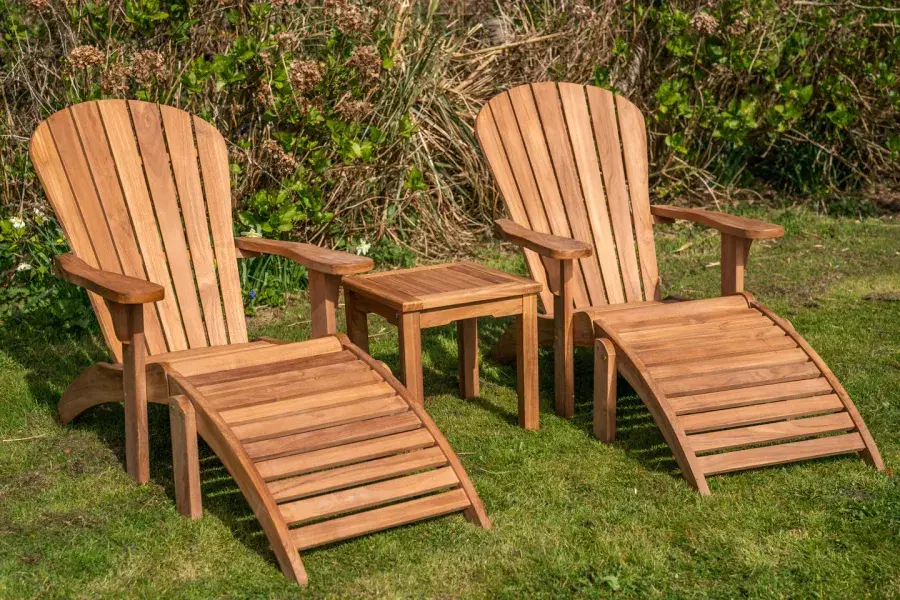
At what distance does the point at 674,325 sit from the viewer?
3.52m

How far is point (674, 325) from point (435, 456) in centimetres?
102

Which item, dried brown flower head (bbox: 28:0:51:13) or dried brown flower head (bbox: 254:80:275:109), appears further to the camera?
dried brown flower head (bbox: 254:80:275:109)

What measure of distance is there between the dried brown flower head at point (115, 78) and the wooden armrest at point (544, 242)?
1.78 m

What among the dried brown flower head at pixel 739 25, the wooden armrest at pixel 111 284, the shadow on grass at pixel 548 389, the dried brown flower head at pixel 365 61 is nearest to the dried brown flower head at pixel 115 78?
the dried brown flower head at pixel 365 61

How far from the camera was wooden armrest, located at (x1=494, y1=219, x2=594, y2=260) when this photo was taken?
3469 mm

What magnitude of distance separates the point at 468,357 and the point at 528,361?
0.44 m

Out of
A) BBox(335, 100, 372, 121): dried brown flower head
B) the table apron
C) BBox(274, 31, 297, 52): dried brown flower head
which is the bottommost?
the table apron

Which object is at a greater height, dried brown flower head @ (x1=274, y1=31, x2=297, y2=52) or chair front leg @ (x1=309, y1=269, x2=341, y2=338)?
dried brown flower head @ (x1=274, y1=31, x2=297, y2=52)

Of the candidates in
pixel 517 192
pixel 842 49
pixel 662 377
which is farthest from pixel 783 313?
pixel 842 49

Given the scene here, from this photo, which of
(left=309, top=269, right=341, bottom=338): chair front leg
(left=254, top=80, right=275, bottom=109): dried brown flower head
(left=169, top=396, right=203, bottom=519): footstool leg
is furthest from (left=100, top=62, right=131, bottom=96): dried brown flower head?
(left=169, top=396, right=203, bottom=519): footstool leg

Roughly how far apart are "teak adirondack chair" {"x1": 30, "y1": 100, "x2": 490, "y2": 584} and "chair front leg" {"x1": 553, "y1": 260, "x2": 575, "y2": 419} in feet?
2.28

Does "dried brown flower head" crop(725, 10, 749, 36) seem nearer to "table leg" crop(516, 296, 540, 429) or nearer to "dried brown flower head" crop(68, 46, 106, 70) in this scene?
"table leg" crop(516, 296, 540, 429)

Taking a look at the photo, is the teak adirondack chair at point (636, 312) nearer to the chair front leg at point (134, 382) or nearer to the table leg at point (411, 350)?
the table leg at point (411, 350)

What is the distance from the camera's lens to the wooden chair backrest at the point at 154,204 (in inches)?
142
